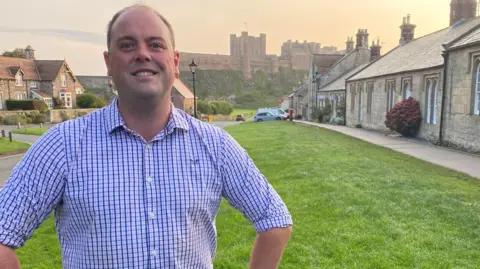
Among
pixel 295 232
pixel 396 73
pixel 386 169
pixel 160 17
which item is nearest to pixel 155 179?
pixel 160 17

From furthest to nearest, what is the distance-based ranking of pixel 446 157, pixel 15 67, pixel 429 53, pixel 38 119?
pixel 15 67 < pixel 38 119 < pixel 429 53 < pixel 446 157

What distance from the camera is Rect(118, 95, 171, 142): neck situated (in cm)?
191

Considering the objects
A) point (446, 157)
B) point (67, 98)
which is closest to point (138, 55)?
point (446, 157)

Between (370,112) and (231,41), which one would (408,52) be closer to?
(370,112)

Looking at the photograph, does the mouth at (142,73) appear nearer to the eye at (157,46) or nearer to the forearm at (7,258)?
the eye at (157,46)

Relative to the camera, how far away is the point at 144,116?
6.33 feet

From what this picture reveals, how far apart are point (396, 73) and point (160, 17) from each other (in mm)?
26767

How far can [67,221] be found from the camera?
5.84ft

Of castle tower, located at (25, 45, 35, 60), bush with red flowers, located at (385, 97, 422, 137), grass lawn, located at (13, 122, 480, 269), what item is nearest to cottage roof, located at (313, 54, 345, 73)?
bush with red flowers, located at (385, 97, 422, 137)

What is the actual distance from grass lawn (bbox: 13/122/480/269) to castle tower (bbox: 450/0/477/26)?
23.1m

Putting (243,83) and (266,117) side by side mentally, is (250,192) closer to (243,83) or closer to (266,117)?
(266,117)

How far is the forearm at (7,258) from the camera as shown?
1.57 metres

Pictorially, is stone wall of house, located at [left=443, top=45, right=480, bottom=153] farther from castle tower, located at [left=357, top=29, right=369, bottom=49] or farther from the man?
castle tower, located at [left=357, top=29, right=369, bottom=49]

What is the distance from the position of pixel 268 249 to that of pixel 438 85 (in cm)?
2110
